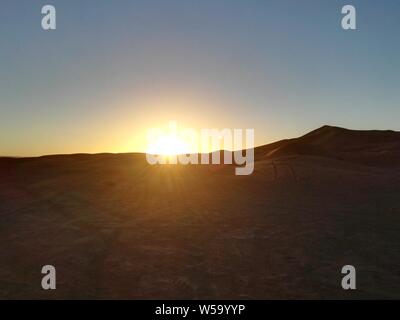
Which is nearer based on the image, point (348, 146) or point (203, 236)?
point (203, 236)

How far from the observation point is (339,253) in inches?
292

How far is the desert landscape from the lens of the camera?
6.00 m

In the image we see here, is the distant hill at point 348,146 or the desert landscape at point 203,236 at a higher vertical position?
the distant hill at point 348,146

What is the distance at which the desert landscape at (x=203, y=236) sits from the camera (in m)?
6.00

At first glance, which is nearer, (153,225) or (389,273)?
(389,273)

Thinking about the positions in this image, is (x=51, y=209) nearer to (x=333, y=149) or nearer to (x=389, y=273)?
(x=389, y=273)

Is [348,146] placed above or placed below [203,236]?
above

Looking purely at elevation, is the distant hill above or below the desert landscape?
above

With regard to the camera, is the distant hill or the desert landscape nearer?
the desert landscape

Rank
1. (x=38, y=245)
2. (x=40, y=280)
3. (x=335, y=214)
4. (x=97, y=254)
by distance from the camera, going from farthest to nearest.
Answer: (x=335, y=214), (x=38, y=245), (x=97, y=254), (x=40, y=280)

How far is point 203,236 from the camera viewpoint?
27.5ft

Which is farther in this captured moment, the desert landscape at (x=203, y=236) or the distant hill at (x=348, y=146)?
the distant hill at (x=348, y=146)
